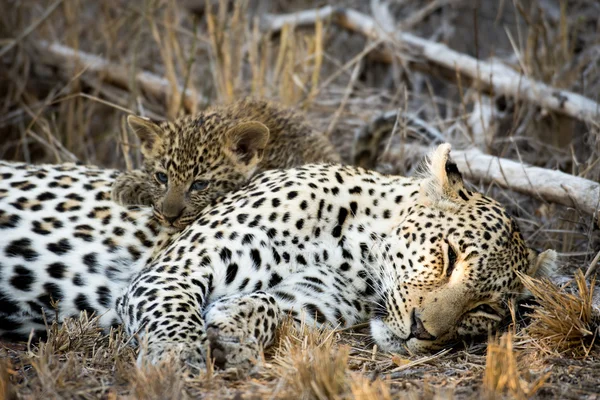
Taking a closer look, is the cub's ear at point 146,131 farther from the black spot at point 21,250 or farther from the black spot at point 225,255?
the black spot at point 225,255

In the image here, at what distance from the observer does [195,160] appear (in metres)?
5.34

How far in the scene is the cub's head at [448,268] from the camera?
4.12 meters

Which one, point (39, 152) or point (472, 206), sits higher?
point (472, 206)

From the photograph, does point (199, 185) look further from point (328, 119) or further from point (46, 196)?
point (328, 119)

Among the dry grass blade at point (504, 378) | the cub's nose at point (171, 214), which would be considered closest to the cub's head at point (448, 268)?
the dry grass blade at point (504, 378)

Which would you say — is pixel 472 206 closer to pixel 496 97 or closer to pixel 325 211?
pixel 325 211

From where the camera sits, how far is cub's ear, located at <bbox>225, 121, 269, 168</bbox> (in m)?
5.40

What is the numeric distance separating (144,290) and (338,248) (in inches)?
50.1

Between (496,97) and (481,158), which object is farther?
(496,97)

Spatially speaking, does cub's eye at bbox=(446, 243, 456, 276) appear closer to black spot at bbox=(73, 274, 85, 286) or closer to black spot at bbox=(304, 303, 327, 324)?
black spot at bbox=(304, 303, 327, 324)

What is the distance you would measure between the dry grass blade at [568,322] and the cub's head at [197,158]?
234 centimetres

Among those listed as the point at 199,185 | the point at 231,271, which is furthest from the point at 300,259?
the point at 199,185

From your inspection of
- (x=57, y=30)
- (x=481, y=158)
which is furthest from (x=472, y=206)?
(x=57, y=30)

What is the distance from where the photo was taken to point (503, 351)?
3344mm
